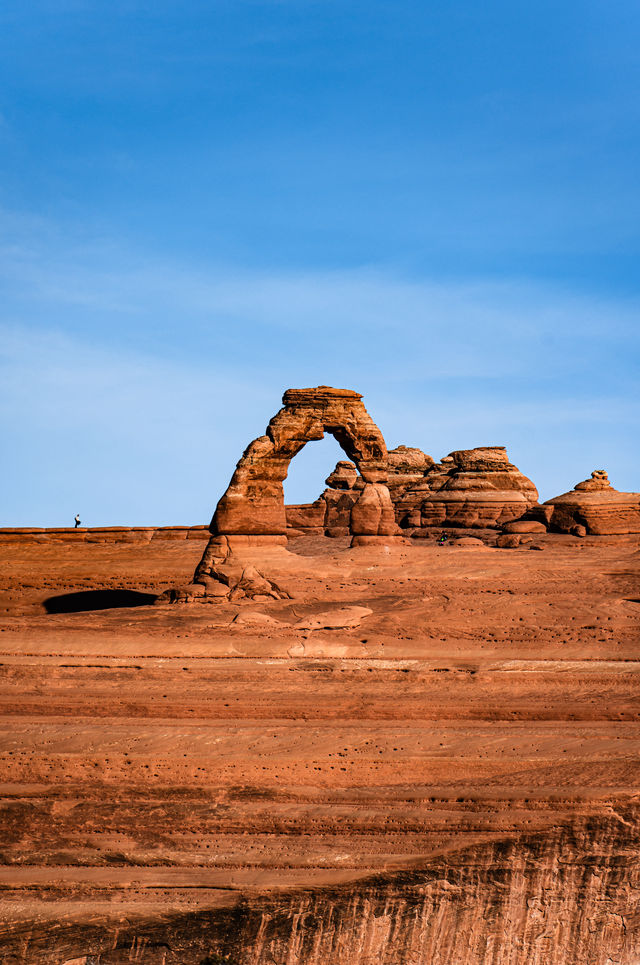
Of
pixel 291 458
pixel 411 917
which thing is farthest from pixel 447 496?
pixel 411 917

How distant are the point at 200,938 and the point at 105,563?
14045 millimetres

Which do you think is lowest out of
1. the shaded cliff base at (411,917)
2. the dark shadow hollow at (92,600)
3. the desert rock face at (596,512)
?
the shaded cliff base at (411,917)

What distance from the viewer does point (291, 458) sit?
46.4 ft

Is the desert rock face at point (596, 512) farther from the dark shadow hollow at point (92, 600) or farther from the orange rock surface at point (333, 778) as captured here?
the dark shadow hollow at point (92, 600)

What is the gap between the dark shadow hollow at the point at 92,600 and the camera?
17.5m

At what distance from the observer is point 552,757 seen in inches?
333

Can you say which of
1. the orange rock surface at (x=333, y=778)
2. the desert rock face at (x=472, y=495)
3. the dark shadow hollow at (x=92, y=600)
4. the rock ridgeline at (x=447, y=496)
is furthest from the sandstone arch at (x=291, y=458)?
the desert rock face at (x=472, y=495)

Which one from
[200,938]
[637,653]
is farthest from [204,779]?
[637,653]

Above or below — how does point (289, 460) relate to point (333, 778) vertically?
above

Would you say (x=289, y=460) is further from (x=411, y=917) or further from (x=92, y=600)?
(x=411, y=917)

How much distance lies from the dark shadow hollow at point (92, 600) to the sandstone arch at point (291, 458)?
4224mm

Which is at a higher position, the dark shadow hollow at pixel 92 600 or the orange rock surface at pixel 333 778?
the dark shadow hollow at pixel 92 600

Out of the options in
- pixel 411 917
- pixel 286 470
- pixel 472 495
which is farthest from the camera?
pixel 472 495

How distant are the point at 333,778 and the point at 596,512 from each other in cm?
1240
